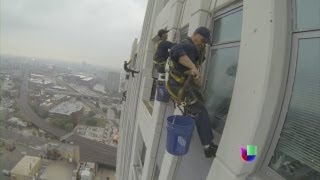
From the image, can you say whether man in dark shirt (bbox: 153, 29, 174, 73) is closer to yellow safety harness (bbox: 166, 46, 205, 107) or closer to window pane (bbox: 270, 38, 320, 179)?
yellow safety harness (bbox: 166, 46, 205, 107)

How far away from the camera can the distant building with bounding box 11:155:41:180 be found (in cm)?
2792

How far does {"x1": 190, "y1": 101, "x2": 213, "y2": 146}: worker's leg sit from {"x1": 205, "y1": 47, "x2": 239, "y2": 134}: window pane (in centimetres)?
39

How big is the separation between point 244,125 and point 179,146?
100cm

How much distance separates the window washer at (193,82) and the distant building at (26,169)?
97.4 feet

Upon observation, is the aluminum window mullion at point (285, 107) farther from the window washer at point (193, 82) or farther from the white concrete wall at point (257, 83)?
the window washer at point (193, 82)

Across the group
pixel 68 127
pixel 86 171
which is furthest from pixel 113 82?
pixel 86 171

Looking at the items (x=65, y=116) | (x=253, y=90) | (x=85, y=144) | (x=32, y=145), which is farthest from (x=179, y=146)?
(x=65, y=116)

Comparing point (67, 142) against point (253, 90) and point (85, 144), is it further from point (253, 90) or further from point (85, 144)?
point (253, 90)

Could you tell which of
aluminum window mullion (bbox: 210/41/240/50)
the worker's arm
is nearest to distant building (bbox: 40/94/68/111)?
aluminum window mullion (bbox: 210/41/240/50)

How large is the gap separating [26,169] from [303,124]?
33.0 meters

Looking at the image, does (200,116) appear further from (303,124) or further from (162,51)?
(162,51)

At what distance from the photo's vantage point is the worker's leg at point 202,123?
3.57 m

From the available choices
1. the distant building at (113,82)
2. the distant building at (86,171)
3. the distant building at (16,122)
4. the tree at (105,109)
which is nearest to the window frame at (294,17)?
the distant building at (86,171)

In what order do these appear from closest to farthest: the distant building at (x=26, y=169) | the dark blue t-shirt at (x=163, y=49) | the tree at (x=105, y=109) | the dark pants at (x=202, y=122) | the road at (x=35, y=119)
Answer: the dark pants at (x=202, y=122)
the dark blue t-shirt at (x=163, y=49)
the distant building at (x=26, y=169)
the road at (x=35, y=119)
the tree at (x=105, y=109)
